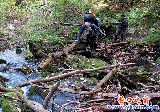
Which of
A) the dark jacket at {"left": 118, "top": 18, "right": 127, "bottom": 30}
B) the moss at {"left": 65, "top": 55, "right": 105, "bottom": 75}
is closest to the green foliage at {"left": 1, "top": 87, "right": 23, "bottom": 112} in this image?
the moss at {"left": 65, "top": 55, "right": 105, "bottom": 75}

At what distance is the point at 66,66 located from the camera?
7988mm

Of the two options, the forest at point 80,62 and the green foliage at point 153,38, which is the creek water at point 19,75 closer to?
the forest at point 80,62

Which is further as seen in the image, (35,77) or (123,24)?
(123,24)

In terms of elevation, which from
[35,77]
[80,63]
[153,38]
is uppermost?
[153,38]

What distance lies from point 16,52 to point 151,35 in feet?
28.4

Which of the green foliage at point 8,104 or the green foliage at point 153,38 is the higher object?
the green foliage at point 153,38

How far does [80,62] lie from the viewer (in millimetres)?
8203

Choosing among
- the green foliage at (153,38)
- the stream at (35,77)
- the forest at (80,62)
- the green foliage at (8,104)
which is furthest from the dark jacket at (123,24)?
the green foliage at (8,104)

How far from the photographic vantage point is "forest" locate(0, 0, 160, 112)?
3537 mm

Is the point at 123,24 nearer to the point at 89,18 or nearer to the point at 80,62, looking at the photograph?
the point at 89,18

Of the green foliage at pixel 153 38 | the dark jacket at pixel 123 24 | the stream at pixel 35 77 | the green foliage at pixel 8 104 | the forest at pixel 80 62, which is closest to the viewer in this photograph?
the green foliage at pixel 8 104

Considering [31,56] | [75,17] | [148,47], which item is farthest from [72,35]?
[148,47]

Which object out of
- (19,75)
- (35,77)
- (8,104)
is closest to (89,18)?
(35,77)

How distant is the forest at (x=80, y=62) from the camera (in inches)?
139
